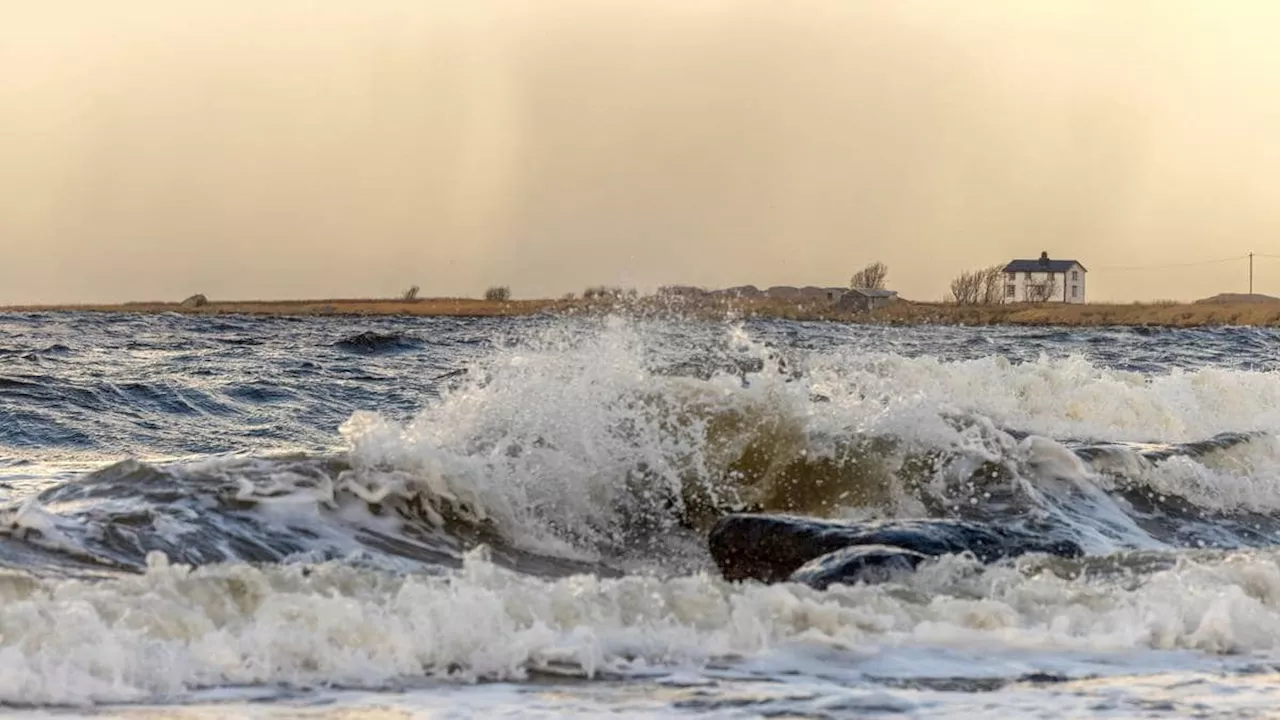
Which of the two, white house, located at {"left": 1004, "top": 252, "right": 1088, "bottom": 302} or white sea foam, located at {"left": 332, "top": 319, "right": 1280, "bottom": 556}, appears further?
white house, located at {"left": 1004, "top": 252, "right": 1088, "bottom": 302}

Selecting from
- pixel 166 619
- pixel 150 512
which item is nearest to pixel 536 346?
pixel 150 512

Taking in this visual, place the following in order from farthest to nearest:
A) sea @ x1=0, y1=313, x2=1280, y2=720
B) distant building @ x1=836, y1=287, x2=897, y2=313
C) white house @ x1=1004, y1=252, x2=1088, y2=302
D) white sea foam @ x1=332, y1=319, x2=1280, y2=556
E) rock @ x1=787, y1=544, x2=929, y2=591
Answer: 1. white house @ x1=1004, y1=252, x2=1088, y2=302
2. distant building @ x1=836, y1=287, x2=897, y2=313
3. white sea foam @ x1=332, y1=319, x2=1280, y2=556
4. rock @ x1=787, y1=544, x2=929, y2=591
5. sea @ x1=0, y1=313, x2=1280, y2=720

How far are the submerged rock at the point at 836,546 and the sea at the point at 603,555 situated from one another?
165 millimetres

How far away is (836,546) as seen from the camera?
7.33m

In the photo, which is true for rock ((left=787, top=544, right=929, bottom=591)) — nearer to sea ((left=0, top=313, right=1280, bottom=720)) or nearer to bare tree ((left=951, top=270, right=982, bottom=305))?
sea ((left=0, top=313, right=1280, bottom=720))

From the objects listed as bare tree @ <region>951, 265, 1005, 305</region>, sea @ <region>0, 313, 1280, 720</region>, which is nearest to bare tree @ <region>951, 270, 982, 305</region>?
bare tree @ <region>951, 265, 1005, 305</region>

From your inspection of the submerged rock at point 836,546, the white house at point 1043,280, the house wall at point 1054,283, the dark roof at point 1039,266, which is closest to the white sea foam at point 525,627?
the submerged rock at point 836,546

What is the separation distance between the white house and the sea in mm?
100405

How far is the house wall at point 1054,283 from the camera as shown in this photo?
115 metres

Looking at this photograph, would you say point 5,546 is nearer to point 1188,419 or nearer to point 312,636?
point 312,636

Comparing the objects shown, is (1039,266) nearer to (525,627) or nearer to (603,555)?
(603,555)

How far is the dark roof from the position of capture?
11512 centimetres

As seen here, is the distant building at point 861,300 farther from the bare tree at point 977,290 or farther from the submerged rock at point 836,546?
the submerged rock at point 836,546

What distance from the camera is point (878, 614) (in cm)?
618
